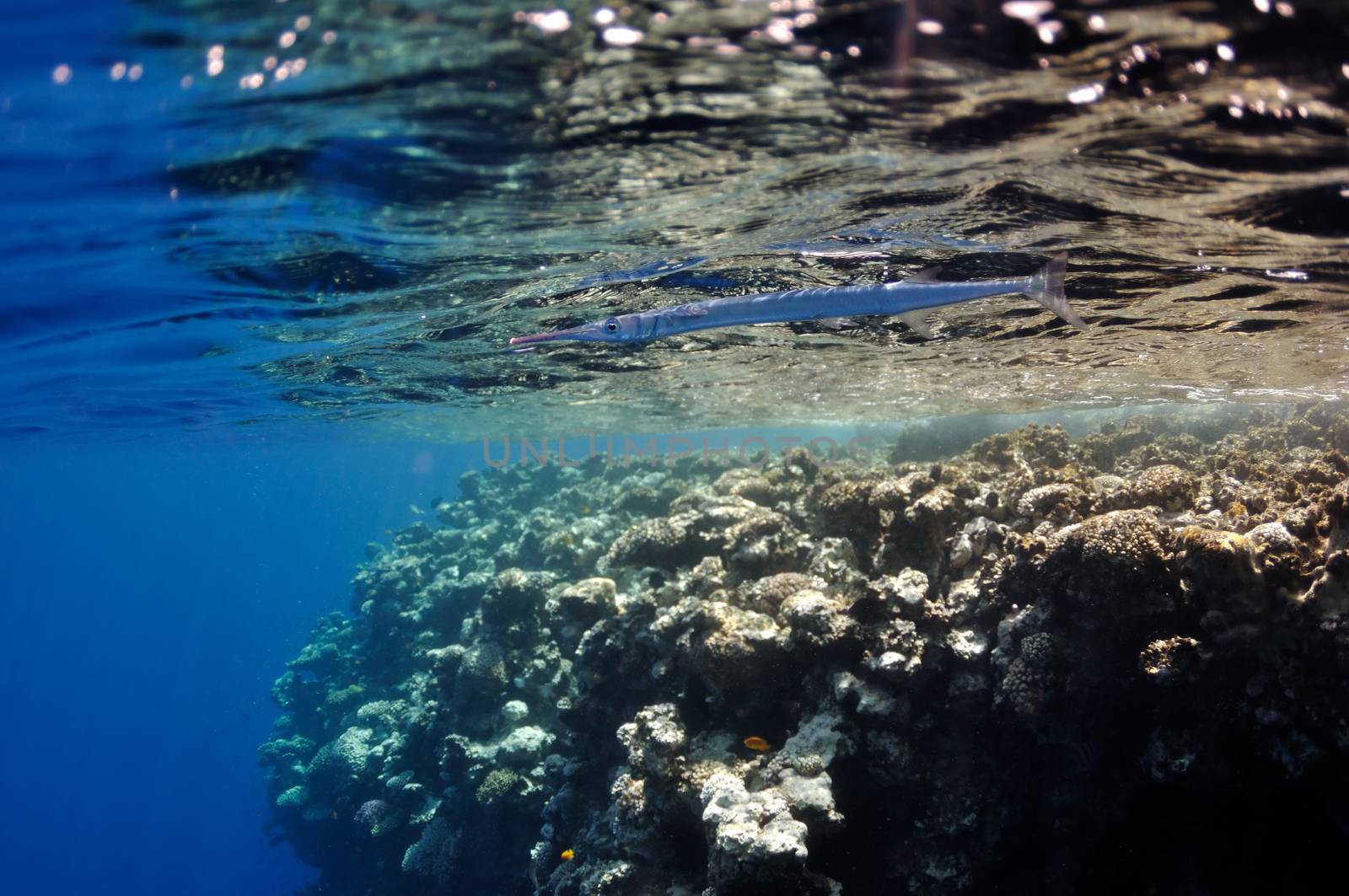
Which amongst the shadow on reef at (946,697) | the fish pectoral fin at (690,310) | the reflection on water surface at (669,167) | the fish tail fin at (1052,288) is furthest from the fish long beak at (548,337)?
the shadow on reef at (946,697)

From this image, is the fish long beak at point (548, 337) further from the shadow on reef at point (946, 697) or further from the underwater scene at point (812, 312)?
the shadow on reef at point (946, 697)

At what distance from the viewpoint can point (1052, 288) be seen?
5.88m

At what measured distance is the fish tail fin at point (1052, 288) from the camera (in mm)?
5691

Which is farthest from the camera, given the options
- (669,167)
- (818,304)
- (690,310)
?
(669,167)

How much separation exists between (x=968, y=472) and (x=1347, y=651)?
16.8 ft

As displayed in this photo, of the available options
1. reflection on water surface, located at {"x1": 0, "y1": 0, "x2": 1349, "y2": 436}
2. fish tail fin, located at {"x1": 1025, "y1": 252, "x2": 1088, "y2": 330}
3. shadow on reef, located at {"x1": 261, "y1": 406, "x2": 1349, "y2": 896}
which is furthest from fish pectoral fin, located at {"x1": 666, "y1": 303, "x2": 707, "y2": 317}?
shadow on reef, located at {"x1": 261, "y1": 406, "x2": 1349, "y2": 896}

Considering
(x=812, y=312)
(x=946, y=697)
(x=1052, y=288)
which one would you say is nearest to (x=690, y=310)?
(x=812, y=312)

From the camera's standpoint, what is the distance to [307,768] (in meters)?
20.1

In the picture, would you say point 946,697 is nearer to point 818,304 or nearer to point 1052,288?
point 1052,288

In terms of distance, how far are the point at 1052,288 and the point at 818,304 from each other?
248cm

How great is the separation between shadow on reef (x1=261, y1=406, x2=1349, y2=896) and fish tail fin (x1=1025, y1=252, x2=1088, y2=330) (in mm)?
2264

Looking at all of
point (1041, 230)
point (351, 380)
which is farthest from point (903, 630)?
point (351, 380)

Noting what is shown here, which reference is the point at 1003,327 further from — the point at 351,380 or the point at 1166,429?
the point at 351,380

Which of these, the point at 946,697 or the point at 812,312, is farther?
the point at 946,697
